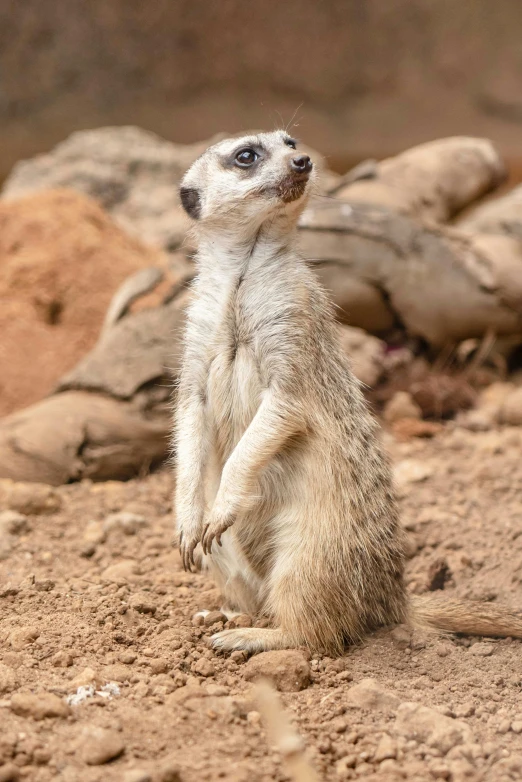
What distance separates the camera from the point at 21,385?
201 inches

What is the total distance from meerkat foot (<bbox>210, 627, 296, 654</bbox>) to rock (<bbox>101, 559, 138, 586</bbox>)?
656 mm

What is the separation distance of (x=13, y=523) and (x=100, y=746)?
Answer: 1.90 m

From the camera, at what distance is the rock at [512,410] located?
4793 millimetres

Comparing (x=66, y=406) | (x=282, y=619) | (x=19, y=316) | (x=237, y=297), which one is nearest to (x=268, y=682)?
(x=282, y=619)

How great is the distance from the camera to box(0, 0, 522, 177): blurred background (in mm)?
8492

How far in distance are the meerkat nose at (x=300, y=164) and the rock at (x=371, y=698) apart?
143cm

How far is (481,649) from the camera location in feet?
8.26

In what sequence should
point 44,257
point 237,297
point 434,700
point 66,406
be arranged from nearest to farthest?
point 434,700
point 237,297
point 66,406
point 44,257

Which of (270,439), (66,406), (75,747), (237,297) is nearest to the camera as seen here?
(75,747)

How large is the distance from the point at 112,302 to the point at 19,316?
645mm

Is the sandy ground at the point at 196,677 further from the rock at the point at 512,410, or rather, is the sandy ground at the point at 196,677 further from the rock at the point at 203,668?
the rock at the point at 512,410

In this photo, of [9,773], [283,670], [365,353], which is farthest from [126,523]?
[365,353]

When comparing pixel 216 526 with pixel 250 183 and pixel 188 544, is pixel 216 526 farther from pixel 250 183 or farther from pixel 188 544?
pixel 250 183

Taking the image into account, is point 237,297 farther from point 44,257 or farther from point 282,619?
point 44,257
